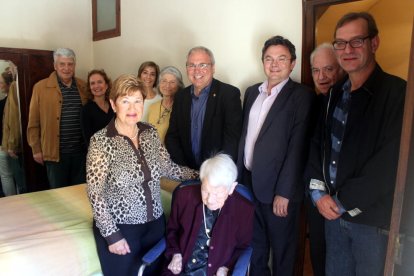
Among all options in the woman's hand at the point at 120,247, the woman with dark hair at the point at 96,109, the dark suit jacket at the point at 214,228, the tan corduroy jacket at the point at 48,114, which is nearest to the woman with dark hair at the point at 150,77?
the woman with dark hair at the point at 96,109

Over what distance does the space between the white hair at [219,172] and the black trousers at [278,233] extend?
49 cm

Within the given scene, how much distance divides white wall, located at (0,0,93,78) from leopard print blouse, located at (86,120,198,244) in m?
2.77

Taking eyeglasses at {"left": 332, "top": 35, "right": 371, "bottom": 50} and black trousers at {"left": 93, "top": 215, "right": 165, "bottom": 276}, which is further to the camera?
black trousers at {"left": 93, "top": 215, "right": 165, "bottom": 276}

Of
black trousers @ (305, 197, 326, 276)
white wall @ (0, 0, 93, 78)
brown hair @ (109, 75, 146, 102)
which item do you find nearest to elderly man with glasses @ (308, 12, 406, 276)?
black trousers @ (305, 197, 326, 276)

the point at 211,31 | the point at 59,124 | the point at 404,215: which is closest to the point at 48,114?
the point at 59,124

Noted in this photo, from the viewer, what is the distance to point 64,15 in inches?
156

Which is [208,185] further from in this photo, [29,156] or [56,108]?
[29,156]

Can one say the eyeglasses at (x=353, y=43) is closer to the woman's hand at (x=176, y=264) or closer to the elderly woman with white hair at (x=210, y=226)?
the elderly woman with white hair at (x=210, y=226)

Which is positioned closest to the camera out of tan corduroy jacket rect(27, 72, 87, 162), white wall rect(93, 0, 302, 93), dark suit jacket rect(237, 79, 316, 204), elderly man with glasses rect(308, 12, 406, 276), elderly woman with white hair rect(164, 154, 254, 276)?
elderly man with glasses rect(308, 12, 406, 276)

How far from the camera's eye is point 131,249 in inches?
65.6

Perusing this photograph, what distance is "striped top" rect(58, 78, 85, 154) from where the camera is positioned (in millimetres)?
3178

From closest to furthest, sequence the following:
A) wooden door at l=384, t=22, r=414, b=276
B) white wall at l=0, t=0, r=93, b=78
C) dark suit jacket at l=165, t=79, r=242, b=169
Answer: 1. wooden door at l=384, t=22, r=414, b=276
2. dark suit jacket at l=165, t=79, r=242, b=169
3. white wall at l=0, t=0, r=93, b=78

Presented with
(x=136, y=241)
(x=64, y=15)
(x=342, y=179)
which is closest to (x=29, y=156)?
(x=64, y=15)

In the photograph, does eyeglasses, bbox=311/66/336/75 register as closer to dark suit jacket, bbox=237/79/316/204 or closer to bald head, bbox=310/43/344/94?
bald head, bbox=310/43/344/94
